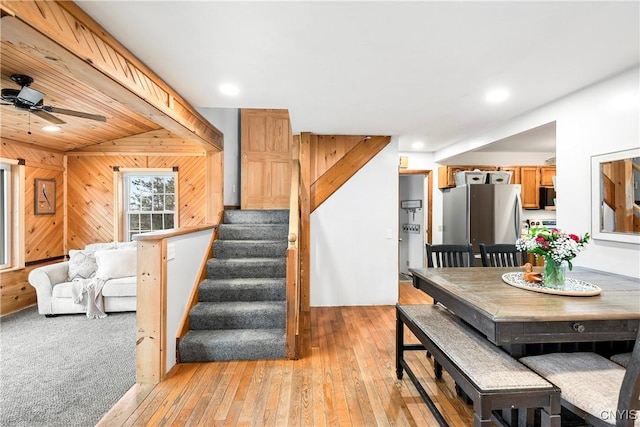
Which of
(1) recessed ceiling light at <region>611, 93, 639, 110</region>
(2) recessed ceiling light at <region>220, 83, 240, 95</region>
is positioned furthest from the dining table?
(2) recessed ceiling light at <region>220, 83, 240, 95</region>

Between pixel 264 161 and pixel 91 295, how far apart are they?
304cm

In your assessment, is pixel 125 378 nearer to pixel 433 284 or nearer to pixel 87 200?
pixel 433 284

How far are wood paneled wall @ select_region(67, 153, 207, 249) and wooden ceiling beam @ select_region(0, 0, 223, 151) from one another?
301 cm

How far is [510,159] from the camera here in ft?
17.7

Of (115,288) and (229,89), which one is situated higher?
(229,89)

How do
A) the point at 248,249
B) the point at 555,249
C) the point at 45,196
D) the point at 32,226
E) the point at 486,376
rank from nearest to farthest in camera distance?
the point at 486,376
the point at 555,249
the point at 248,249
the point at 32,226
the point at 45,196

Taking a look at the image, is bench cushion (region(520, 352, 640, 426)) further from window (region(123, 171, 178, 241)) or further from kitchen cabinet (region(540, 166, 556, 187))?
window (region(123, 171, 178, 241))

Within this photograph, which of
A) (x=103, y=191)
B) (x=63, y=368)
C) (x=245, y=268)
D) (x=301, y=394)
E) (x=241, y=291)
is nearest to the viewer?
(x=301, y=394)

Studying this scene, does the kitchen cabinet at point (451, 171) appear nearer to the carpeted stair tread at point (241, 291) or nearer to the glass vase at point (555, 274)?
the glass vase at point (555, 274)

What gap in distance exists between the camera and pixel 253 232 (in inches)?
163

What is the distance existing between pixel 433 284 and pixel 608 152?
178 cm

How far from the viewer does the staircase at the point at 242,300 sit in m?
2.80

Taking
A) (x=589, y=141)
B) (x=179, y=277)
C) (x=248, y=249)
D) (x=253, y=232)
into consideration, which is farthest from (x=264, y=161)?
(x=589, y=141)

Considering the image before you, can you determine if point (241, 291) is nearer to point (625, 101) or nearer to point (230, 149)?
point (230, 149)
